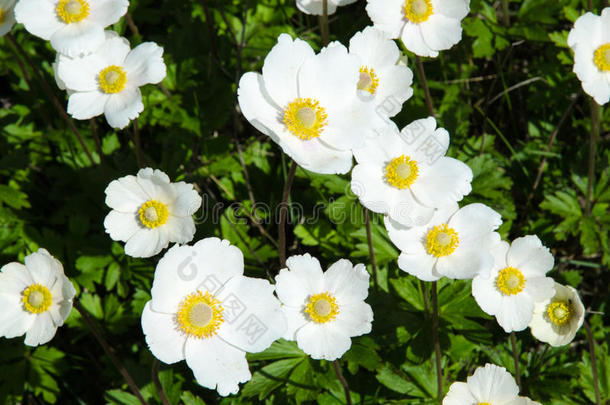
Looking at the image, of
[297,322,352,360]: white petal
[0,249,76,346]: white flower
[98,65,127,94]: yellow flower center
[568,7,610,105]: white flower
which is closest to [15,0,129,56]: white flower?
[98,65,127,94]: yellow flower center

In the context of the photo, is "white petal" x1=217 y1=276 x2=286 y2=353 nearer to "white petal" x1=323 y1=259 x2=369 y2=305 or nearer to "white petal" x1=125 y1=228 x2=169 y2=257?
"white petal" x1=323 y1=259 x2=369 y2=305

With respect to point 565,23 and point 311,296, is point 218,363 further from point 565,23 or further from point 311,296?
point 565,23

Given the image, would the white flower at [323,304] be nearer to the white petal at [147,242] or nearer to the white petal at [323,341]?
the white petal at [323,341]

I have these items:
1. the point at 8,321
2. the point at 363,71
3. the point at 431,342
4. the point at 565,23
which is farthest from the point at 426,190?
the point at 565,23

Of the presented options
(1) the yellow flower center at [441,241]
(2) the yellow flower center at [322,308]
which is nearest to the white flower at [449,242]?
(1) the yellow flower center at [441,241]

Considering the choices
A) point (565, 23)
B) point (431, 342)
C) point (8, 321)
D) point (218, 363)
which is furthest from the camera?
point (565, 23)

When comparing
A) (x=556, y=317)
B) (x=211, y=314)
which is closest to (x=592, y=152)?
(x=556, y=317)
